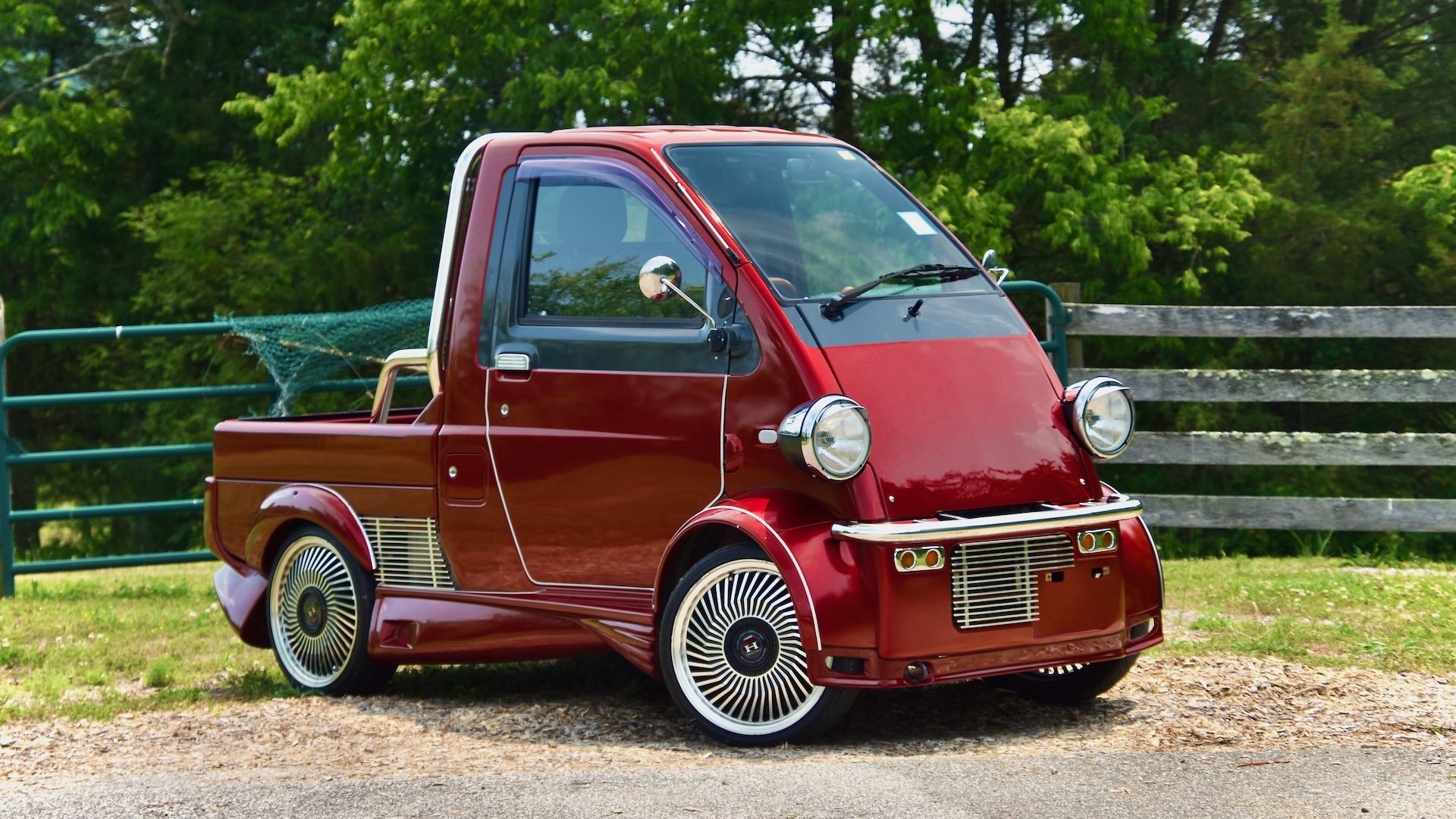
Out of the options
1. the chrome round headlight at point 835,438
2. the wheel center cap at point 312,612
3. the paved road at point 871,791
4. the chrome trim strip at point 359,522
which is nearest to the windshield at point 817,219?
the chrome round headlight at point 835,438

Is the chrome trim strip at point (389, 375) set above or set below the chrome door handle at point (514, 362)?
below

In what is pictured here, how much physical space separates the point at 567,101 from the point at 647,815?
46.6 ft

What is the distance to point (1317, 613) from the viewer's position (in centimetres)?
770

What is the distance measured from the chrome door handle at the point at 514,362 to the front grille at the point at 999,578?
6.12ft

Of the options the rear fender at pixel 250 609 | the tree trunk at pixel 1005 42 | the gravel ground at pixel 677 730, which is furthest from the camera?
the tree trunk at pixel 1005 42

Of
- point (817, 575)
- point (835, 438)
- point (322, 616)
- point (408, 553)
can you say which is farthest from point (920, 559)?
point (322, 616)

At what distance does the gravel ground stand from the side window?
1.52 metres

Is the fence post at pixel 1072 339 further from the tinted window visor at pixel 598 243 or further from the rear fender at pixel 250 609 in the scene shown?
the rear fender at pixel 250 609

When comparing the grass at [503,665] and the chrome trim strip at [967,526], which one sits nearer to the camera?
the chrome trim strip at [967,526]

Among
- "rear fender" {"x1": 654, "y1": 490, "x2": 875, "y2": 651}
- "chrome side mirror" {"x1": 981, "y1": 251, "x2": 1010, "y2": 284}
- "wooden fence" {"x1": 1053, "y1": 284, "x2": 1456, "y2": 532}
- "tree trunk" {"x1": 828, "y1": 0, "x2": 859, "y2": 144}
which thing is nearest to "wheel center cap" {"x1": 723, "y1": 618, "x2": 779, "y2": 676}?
"rear fender" {"x1": 654, "y1": 490, "x2": 875, "y2": 651}

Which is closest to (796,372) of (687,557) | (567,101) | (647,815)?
(687,557)

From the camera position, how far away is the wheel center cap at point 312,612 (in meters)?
6.96

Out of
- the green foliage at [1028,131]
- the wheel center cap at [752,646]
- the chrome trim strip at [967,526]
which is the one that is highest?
the green foliage at [1028,131]

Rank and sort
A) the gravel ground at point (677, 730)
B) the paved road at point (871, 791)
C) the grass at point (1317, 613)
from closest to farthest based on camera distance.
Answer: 1. the paved road at point (871, 791)
2. the gravel ground at point (677, 730)
3. the grass at point (1317, 613)
